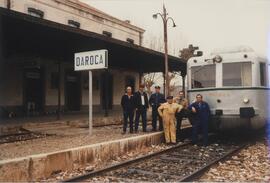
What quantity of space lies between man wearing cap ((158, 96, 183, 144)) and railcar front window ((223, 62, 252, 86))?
1715 mm

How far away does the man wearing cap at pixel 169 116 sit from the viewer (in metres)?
12.2

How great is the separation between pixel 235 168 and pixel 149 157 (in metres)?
2.16

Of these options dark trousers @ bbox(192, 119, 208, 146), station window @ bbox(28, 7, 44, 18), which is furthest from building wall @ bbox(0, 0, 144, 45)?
dark trousers @ bbox(192, 119, 208, 146)

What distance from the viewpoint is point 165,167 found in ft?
28.3

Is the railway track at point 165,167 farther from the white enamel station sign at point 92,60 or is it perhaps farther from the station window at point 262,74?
the white enamel station sign at point 92,60

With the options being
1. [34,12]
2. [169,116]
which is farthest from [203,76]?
[34,12]

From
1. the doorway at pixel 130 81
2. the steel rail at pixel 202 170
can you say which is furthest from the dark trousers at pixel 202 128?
the doorway at pixel 130 81

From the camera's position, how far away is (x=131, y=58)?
22.2 m

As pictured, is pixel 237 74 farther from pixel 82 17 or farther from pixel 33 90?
pixel 82 17

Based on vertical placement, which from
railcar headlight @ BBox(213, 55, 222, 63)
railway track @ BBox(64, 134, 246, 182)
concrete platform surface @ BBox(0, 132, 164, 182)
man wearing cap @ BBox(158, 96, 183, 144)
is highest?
railcar headlight @ BBox(213, 55, 222, 63)

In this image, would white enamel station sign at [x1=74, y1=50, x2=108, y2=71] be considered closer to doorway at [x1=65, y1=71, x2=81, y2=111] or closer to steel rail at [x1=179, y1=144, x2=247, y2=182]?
steel rail at [x1=179, y1=144, x2=247, y2=182]

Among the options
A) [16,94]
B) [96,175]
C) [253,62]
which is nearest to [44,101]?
[16,94]

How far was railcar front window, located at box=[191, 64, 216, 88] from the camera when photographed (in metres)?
12.5

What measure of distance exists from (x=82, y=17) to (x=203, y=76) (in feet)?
45.5
